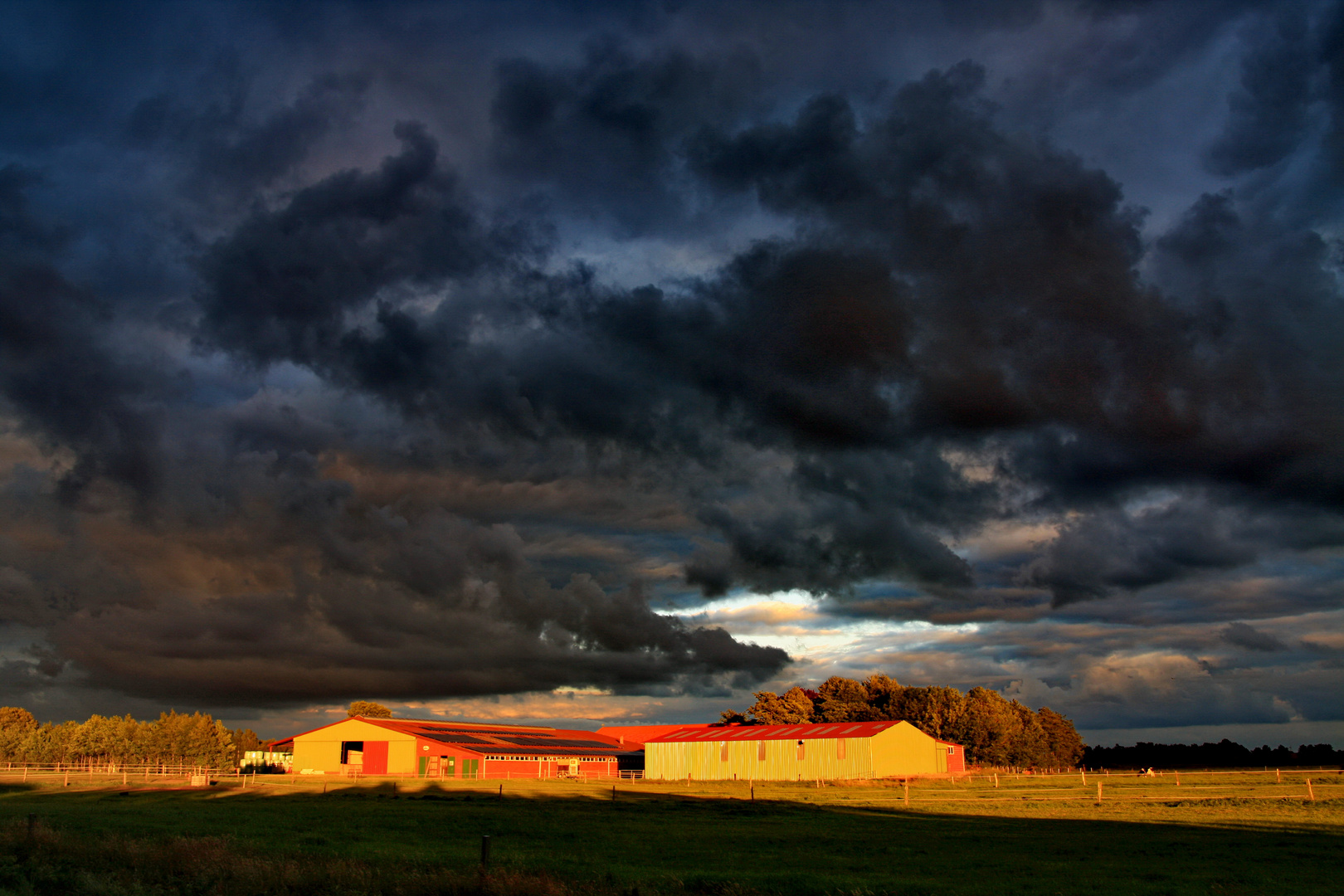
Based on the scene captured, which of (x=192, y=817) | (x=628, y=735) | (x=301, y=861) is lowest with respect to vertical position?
(x=628, y=735)

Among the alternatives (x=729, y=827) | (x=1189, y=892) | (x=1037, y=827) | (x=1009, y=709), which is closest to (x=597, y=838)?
(x=729, y=827)

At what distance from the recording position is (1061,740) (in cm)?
15438

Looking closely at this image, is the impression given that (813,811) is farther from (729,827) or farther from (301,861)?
(301,861)

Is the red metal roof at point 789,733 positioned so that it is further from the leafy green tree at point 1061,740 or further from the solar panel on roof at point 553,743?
the leafy green tree at point 1061,740

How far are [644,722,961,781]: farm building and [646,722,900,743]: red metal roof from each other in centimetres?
9

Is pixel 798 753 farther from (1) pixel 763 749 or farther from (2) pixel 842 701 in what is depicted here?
(2) pixel 842 701

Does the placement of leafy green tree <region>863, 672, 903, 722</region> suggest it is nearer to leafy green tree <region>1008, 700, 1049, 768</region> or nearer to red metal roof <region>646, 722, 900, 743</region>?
leafy green tree <region>1008, 700, 1049, 768</region>

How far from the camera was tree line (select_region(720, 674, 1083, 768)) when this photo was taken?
441ft

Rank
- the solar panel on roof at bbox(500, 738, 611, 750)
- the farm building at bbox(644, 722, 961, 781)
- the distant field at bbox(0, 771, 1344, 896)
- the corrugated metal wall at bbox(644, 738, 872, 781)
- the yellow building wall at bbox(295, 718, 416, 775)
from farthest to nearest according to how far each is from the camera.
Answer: the solar panel on roof at bbox(500, 738, 611, 750) → the yellow building wall at bbox(295, 718, 416, 775) → the farm building at bbox(644, 722, 961, 781) → the corrugated metal wall at bbox(644, 738, 872, 781) → the distant field at bbox(0, 771, 1344, 896)

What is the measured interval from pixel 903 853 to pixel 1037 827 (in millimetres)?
12443

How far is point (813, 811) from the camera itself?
5459cm

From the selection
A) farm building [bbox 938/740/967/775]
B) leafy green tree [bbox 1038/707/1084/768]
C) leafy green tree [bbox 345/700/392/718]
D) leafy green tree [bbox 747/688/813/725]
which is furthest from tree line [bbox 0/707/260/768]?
leafy green tree [bbox 1038/707/1084/768]

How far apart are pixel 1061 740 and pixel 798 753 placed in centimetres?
8010

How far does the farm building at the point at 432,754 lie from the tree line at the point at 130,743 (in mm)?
61034
